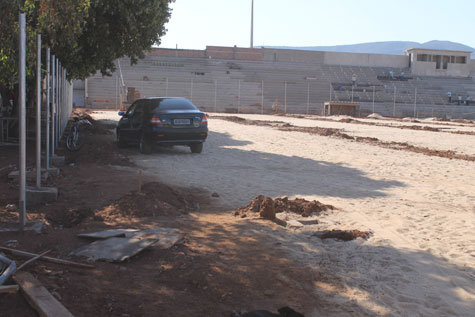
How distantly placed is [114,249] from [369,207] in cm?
443

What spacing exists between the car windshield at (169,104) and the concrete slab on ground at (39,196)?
22.1 feet

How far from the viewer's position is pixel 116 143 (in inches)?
672

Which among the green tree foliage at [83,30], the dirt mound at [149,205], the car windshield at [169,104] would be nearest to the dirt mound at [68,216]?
the dirt mound at [149,205]

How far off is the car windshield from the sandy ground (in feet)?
4.18

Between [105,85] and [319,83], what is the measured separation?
73.4ft

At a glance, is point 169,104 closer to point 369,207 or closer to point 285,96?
point 369,207

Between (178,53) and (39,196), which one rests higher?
(178,53)

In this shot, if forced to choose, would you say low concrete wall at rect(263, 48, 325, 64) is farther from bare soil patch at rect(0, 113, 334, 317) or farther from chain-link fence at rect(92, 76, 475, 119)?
bare soil patch at rect(0, 113, 334, 317)

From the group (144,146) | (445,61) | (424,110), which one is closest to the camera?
(144,146)

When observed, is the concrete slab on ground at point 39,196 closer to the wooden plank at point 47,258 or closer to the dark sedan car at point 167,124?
the wooden plank at point 47,258

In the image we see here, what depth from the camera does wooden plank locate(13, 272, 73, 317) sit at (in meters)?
3.77

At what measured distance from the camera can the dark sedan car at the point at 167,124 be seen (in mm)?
14195

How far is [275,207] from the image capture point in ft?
25.8

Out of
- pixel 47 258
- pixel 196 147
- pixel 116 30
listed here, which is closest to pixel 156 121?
pixel 196 147
